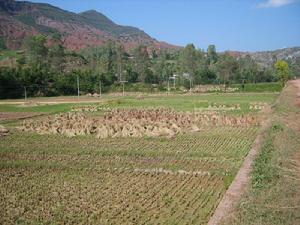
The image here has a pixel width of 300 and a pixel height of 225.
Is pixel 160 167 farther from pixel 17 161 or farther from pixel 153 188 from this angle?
pixel 17 161

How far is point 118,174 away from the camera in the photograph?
1458 centimetres

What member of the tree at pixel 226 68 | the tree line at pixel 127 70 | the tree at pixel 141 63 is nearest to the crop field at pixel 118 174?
the tree line at pixel 127 70

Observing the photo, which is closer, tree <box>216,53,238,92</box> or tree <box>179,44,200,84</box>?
tree <box>216,53,238,92</box>

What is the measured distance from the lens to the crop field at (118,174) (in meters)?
10.5

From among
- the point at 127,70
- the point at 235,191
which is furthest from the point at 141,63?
the point at 235,191

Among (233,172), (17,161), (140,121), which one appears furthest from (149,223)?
(140,121)

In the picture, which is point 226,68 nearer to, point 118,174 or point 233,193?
point 118,174

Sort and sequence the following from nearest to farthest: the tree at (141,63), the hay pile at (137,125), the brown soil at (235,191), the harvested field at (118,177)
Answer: the brown soil at (235,191) → the harvested field at (118,177) → the hay pile at (137,125) → the tree at (141,63)

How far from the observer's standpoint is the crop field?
10.5 m

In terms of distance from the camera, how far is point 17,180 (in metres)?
13.9

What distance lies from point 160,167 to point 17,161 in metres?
5.52

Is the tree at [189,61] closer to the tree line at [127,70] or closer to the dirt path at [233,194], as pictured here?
the tree line at [127,70]

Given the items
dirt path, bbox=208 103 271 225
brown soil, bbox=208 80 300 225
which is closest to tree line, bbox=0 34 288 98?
brown soil, bbox=208 80 300 225

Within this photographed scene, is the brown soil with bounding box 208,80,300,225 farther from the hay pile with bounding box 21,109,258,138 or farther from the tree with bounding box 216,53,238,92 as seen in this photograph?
the tree with bounding box 216,53,238,92
